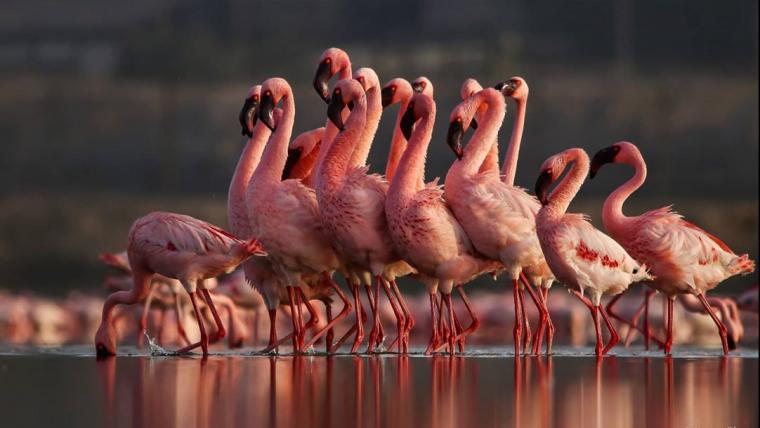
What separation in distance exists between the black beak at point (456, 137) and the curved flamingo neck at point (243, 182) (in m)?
1.26

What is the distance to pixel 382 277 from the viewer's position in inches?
424

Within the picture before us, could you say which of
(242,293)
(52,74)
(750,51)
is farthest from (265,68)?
(242,293)

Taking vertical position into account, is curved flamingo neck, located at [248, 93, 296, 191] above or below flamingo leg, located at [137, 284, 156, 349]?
above

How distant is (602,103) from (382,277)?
10349 mm

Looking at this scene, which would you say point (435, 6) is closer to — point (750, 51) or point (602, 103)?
point (602, 103)

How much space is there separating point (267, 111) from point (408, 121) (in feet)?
2.94

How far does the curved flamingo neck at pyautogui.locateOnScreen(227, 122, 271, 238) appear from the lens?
10.7 m

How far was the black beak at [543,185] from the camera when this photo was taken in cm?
1000

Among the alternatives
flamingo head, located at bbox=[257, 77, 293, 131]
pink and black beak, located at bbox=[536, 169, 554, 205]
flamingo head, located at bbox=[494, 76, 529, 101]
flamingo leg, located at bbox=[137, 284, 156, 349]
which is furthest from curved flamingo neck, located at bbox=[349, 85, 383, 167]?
flamingo leg, located at bbox=[137, 284, 156, 349]

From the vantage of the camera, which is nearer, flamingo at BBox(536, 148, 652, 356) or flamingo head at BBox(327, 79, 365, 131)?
flamingo at BBox(536, 148, 652, 356)

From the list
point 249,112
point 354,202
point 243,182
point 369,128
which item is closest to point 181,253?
point 243,182

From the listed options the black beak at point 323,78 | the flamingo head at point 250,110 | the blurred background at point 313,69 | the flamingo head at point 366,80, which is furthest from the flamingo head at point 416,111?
the blurred background at point 313,69

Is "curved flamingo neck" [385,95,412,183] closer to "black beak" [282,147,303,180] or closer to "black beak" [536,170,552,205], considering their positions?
"black beak" [282,147,303,180]

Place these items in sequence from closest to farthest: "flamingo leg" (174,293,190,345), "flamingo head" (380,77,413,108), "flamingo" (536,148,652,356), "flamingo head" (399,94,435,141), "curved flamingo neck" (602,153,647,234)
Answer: "flamingo" (536,148,652,356)
"flamingo head" (399,94,435,141)
"curved flamingo neck" (602,153,647,234)
"flamingo head" (380,77,413,108)
"flamingo leg" (174,293,190,345)
